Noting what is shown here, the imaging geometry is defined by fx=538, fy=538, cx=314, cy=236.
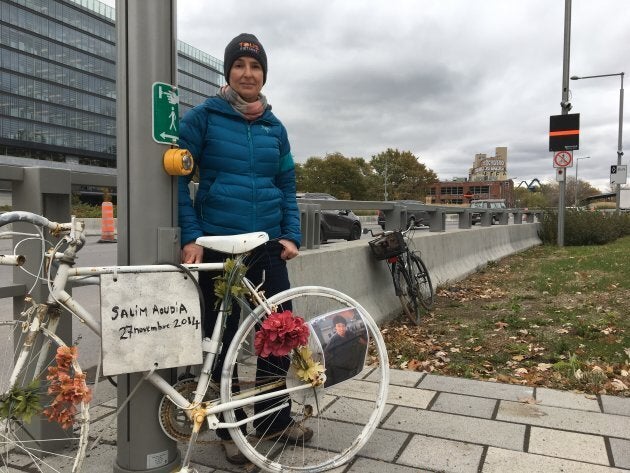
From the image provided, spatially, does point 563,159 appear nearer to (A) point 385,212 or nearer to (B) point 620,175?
(A) point 385,212

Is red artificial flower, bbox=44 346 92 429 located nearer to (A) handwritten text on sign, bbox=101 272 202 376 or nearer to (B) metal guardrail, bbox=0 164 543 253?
(A) handwritten text on sign, bbox=101 272 202 376

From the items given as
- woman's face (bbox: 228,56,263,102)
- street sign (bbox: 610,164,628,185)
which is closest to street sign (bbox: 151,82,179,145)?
woman's face (bbox: 228,56,263,102)

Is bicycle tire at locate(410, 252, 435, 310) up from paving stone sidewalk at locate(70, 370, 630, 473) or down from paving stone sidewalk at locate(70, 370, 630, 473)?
up

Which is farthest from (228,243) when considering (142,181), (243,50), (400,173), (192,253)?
(400,173)

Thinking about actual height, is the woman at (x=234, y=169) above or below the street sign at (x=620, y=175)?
below

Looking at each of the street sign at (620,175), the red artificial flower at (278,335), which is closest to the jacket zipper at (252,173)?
the red artificial flower at (278,335)

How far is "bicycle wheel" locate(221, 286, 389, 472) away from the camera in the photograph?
8.24ft

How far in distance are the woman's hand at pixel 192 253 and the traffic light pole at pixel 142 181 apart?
0.14 m

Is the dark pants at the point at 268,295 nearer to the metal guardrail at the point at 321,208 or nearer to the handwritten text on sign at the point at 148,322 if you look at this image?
the handwritten text on sign at the point at 148,322

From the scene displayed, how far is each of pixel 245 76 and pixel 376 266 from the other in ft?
13.0

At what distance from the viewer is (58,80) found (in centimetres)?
7250

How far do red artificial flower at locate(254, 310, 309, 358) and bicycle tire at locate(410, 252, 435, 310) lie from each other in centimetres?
447

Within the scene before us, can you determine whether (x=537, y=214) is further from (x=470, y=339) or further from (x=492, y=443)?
(x=492, y=443)

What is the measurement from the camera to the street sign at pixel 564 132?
52.0 feet
